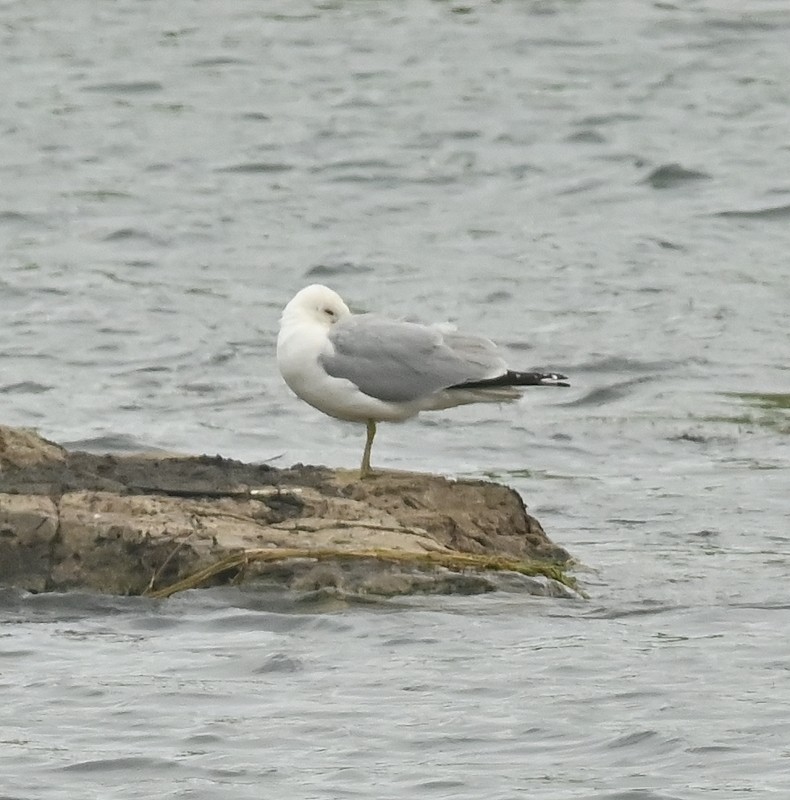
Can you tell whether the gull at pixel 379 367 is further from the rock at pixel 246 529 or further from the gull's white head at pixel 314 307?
the rock at pixel 246 529

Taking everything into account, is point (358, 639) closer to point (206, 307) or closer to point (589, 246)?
point (206, 307)

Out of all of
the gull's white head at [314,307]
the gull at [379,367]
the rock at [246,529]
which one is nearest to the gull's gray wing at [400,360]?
the gull at [379,367]

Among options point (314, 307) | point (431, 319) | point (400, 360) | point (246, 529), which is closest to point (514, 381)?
point (400, 360)

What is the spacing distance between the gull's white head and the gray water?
1475 mm

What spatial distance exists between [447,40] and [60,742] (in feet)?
52.0

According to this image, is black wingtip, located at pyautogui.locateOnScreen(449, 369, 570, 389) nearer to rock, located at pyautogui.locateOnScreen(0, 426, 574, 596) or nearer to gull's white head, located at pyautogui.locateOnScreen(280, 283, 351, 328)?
rock, located at pyautogui.locateOnScreen(0, 426, 574, 596)

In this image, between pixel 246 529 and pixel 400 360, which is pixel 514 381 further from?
pixel 246 529

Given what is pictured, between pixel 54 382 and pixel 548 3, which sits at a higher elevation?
pixel 548 3

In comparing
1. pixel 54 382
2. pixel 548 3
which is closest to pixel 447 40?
pixel 548 3

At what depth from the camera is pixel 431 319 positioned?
15.0 meters

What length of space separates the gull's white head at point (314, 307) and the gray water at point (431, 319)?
1.48 metres

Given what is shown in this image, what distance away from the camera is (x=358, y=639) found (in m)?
7.74

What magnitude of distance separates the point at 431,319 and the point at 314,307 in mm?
5435

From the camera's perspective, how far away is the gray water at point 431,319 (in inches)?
270
